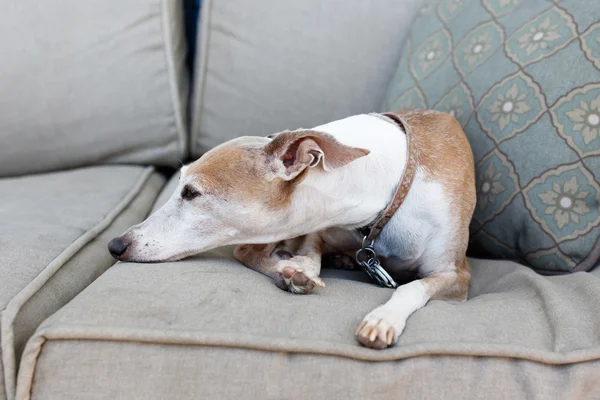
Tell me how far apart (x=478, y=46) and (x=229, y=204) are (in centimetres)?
92

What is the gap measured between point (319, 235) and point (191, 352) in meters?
0.67

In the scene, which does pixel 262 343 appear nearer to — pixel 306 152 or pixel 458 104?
pixel 306 152

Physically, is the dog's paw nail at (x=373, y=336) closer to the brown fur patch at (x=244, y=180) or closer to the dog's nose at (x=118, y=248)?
the brown fur patch at (x=244, y=180)

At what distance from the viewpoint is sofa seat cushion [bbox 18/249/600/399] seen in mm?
933

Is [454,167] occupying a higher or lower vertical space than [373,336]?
higher

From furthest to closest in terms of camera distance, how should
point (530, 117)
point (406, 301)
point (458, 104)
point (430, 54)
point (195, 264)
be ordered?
1. point (430, 54)
2. point (458, 104)
3. point (530, 117)
4. point (195, 264)
5. point (406, 301)

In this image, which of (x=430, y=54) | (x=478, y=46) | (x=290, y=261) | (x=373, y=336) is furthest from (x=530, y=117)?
(x=373, y=336)

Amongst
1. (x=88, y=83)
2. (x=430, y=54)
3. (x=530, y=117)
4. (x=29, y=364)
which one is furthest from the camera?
(x=88, y=83)

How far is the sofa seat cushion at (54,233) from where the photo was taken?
1.07m

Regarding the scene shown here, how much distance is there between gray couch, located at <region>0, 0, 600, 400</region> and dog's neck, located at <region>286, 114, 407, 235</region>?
0.54 ft

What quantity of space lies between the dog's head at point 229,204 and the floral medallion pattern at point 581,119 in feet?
2.07

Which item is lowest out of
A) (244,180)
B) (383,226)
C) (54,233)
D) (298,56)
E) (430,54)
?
(54,233)

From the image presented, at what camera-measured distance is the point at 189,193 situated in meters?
1.35

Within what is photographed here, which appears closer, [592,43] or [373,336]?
[373,336]
